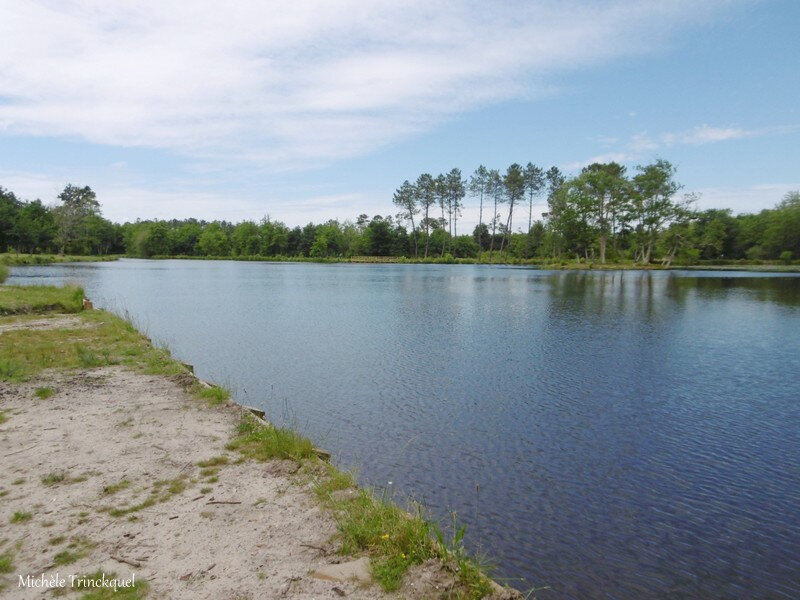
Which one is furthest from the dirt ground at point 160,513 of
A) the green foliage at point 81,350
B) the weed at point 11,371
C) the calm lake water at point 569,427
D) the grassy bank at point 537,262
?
the grassy bank at point 537,262

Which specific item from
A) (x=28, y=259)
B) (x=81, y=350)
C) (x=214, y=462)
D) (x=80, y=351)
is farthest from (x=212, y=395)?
(x=28, y=259)

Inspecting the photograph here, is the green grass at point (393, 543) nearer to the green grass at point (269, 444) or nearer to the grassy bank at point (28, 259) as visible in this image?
the green grass at point (269, 444)

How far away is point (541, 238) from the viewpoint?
10956 centimetres

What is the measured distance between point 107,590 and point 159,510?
1.54 meters

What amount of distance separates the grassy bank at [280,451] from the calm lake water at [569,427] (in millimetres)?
1422

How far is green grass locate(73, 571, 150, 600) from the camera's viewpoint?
445 centimetres

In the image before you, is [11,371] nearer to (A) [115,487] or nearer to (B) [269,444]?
(A) [115,487]

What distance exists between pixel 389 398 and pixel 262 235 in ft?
457

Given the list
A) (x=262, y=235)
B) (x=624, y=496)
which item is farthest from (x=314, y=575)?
(x=262, y=235)

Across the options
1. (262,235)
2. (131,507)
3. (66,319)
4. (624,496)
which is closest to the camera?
(131,507)

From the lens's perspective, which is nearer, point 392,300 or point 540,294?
point 392,300

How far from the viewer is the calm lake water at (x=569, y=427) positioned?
260 inches

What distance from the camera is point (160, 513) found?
5988 mm

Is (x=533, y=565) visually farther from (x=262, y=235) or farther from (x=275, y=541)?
(x=262, y=235)
